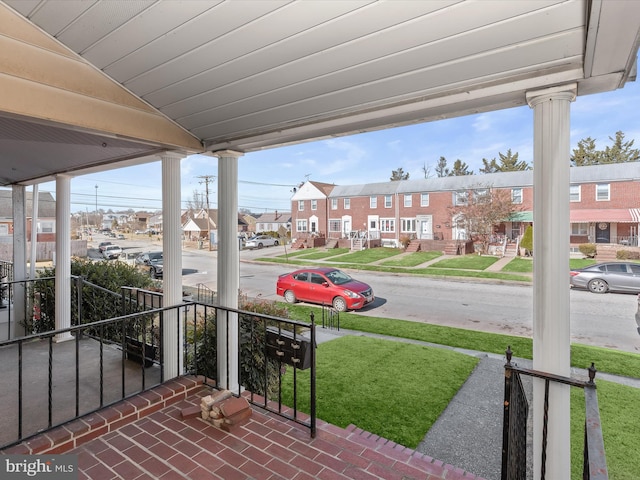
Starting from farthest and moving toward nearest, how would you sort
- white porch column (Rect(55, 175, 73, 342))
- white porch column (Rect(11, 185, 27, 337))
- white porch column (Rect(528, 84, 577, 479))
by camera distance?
white porch column (Rect(11, 185, 27, 337)) < white porch column (Rect(55, 175, 73, 342)) < white porch column (Rect(528, 84, 577, 479))

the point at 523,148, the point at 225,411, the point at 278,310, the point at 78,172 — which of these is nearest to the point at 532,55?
the point at 225,411

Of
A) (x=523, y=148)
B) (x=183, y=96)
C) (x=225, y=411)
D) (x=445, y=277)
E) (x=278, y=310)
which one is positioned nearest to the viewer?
(x=183, y=96)

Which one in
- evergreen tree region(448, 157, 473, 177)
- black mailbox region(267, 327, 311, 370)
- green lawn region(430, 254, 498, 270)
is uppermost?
evergreen tree region(448, 157, 473, 177)

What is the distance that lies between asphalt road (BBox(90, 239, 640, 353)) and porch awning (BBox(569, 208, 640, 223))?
39.0 feet

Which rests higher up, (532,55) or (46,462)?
(532,55)

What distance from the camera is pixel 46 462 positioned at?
2451 mm

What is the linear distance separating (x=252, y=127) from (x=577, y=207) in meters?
26.4

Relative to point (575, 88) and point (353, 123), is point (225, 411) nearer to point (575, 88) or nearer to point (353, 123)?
point (353, 123)

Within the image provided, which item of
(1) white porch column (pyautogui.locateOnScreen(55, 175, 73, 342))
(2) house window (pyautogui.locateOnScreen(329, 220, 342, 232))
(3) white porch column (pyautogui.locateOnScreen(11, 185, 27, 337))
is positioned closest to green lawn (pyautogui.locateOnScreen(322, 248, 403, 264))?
(2) house window (pyautogui.locateOnScreen(329, 220, 342, 232))

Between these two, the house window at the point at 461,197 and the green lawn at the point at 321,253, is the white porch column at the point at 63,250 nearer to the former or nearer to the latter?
the green lawn at the point at 321,253

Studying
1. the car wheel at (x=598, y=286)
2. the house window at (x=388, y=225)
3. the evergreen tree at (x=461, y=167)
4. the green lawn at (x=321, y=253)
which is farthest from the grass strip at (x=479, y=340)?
the evergreen tree at (x=461, y=167)

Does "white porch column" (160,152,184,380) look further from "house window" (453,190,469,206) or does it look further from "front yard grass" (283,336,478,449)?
"house window" (453,190,469,206)

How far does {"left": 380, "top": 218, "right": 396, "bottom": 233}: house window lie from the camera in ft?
95.2

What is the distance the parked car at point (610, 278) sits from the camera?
11109mm
